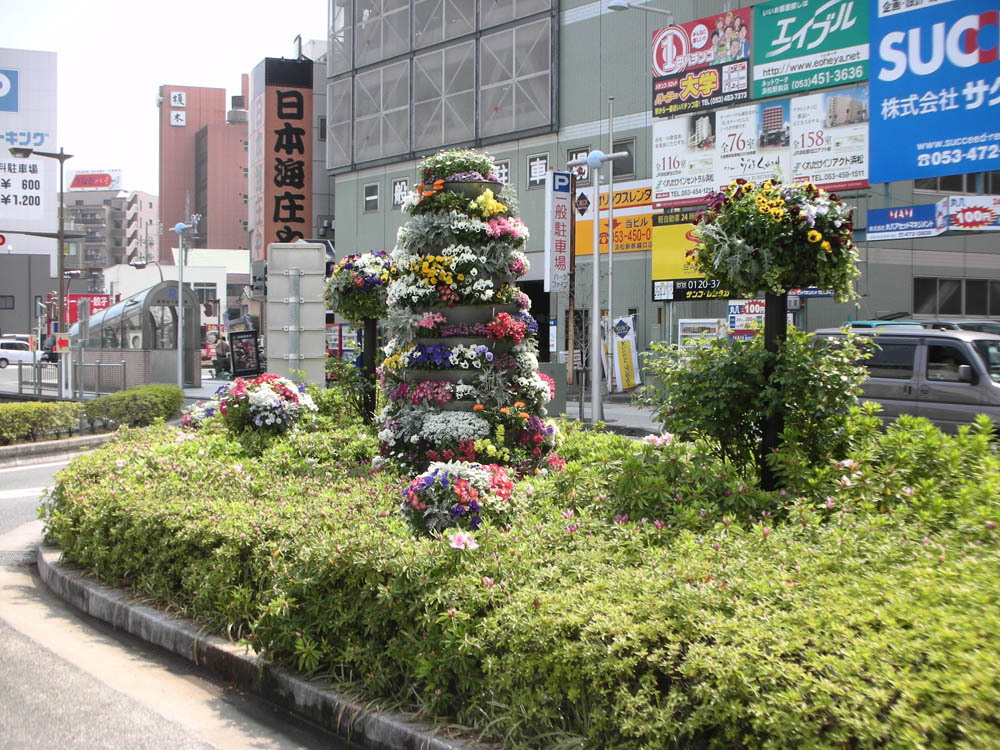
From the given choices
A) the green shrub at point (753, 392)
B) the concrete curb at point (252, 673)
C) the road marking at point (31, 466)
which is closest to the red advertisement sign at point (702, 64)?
the road marking at point (31, 466)

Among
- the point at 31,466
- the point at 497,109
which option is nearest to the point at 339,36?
the point at 497,109

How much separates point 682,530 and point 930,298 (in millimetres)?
24653

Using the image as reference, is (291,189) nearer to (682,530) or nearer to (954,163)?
(954,163)

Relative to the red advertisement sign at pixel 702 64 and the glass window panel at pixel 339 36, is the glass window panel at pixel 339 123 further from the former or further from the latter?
the red advertisement sign at pixel 702 64

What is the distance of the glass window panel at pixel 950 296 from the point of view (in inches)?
1070

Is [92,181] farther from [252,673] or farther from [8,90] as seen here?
[252,673]

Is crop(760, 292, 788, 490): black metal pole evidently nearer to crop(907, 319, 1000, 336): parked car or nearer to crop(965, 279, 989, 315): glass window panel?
crop(907, 319, 1000, 336): parked car

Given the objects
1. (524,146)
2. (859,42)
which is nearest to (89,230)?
(524,146)

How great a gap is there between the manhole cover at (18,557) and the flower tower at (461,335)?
362 centimetres

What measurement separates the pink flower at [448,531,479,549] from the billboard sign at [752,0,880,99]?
80.4ft

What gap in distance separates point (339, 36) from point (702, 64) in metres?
21.4

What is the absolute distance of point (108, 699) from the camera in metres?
5.43

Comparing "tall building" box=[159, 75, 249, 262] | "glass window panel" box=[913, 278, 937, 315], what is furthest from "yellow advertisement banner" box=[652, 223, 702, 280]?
"tall building" box=[159, 75, 249, 262]

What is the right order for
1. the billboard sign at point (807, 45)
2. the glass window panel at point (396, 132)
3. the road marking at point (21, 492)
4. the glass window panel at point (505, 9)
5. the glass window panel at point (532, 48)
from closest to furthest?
1. the road marking at point (21, 492)
2. the billboard sign at point (807, 45)
3. the glass window panel at point (532, 48)
4. the glass window panel at point (505, 9)
5. the glass window panel at point (396, 132)
